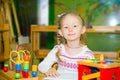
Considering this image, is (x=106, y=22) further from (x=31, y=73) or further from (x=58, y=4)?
(x=31, y=73)

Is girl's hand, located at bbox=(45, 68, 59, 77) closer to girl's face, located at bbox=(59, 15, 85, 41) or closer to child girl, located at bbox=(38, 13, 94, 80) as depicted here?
child girl, located at bbox=(38, 13, 94, 80)

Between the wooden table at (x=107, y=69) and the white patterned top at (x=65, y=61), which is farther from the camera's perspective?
the white patterned top at (x=65, y=61)

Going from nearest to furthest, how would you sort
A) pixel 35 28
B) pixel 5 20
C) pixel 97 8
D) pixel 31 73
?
pixel 31 73, pixel 35 28, pixel 5 20, pixel 97 8

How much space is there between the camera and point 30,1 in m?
3.21

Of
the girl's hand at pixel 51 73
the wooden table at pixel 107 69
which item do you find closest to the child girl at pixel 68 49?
the girl's hand at pixel 51 73

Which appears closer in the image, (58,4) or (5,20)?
(5,20)

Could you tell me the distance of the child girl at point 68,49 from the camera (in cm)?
101

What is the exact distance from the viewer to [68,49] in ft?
3.52

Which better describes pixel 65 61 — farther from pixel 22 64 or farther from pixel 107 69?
pixel 107 69

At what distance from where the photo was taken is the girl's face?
1.00m

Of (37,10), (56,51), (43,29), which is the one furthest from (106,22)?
(56,51)

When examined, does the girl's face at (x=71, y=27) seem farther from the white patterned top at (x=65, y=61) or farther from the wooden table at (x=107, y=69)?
the wooden table at (x=107, y=69)

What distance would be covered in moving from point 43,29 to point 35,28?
8cm

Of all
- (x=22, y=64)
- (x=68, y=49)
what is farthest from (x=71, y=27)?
(x=22, y=64)
